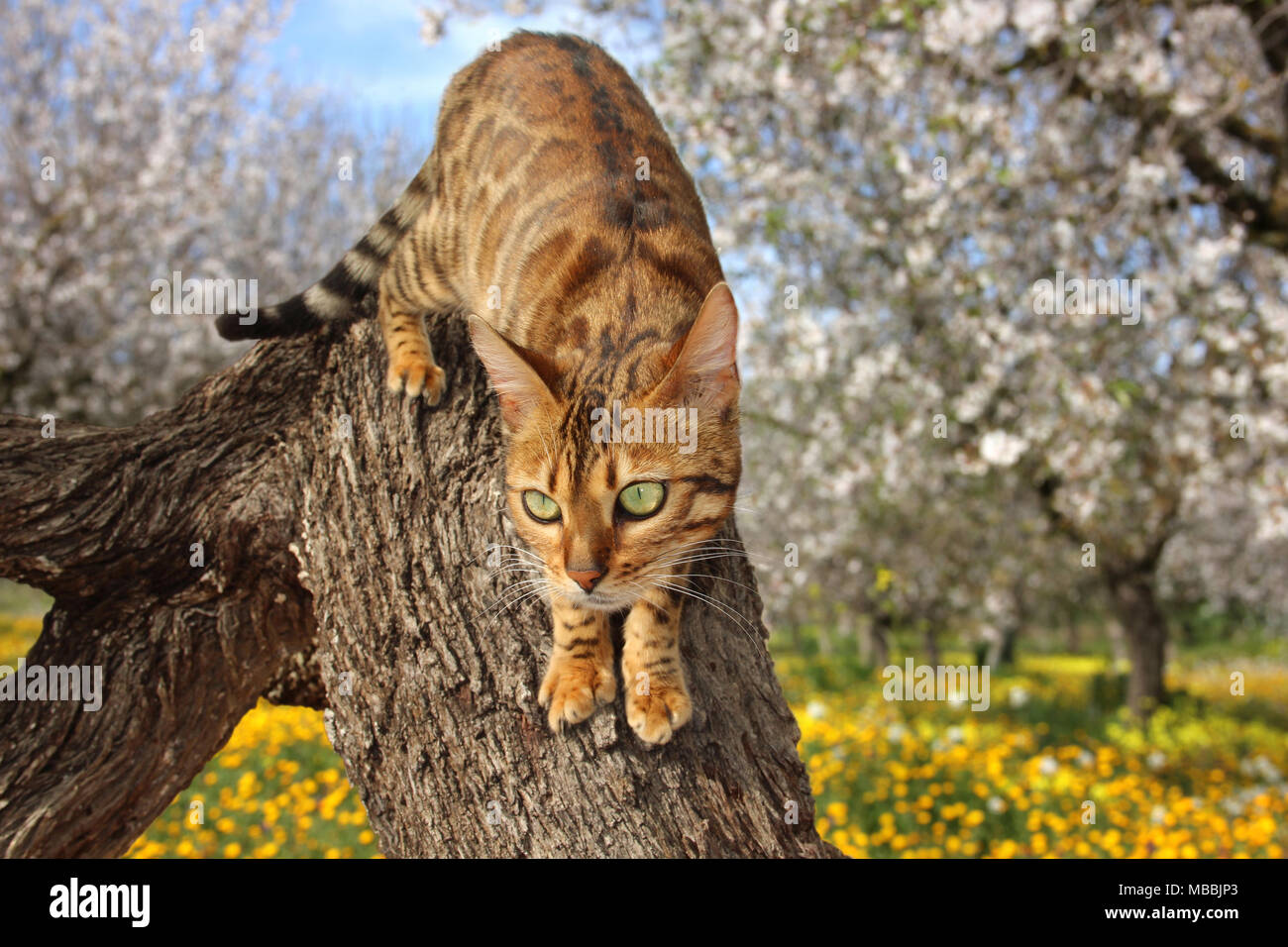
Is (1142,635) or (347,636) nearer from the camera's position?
(347,636)

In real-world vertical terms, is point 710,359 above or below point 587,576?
above

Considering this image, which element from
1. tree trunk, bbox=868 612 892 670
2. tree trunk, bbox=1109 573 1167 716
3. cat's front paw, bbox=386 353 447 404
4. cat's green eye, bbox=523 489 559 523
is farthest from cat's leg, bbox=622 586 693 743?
tree trunk, bbox=868 612 892 670

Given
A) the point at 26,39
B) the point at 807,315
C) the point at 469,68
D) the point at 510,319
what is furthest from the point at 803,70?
the point at 26,39

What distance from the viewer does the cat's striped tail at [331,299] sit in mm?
2963

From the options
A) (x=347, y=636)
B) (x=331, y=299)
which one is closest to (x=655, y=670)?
(x=347, y=636)

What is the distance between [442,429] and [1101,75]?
18.3 ft

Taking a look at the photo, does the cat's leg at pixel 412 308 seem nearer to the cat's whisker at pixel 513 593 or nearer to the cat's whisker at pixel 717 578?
the cat's whisker at pixel 513 593

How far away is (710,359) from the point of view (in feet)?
7.41

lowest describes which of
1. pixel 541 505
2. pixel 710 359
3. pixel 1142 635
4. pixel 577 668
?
pixel 1142 635

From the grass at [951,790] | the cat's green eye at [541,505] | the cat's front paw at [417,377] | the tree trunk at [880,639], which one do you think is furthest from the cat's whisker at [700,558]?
the tree trunk at [880,639]

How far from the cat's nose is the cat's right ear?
435 mm

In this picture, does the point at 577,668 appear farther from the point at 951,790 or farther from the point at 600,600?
the point at 951,790

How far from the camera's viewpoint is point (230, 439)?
10.3 ft

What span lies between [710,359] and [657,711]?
0.86 meters
